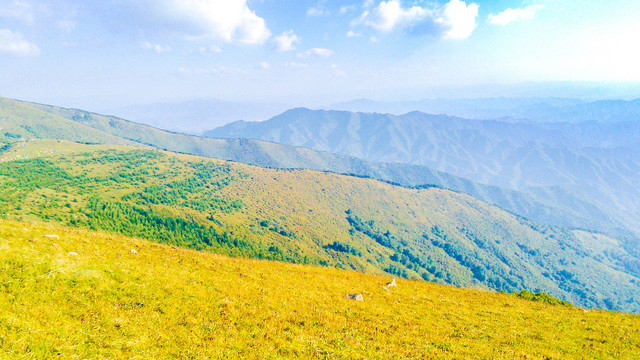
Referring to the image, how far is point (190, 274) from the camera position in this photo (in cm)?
2169

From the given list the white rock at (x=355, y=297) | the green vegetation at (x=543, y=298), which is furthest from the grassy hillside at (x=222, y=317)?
the green vegetation at (x=543, y=298)

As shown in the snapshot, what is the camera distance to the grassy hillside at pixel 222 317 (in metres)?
Answer: 12.6

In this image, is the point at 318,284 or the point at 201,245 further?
the point at 201,245

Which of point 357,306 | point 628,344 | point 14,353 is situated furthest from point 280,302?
point 628,344

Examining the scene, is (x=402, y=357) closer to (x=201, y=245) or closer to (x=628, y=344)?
(x=628, y=344)

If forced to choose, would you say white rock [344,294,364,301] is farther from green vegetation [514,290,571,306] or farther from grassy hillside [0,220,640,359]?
green vegetation [514,290,571,306]

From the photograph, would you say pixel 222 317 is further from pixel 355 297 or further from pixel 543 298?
pixel 543 298

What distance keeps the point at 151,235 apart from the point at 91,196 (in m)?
83.0

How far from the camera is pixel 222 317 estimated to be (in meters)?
17.1

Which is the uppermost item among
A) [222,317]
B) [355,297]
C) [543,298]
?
[222,317]

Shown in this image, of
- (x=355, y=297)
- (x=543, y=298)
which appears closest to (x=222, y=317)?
(x=355, y=297)

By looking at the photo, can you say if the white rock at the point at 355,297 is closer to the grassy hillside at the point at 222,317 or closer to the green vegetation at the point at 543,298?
the grassy hillside at the point at 222,317

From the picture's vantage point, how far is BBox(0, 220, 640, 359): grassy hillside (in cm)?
1262

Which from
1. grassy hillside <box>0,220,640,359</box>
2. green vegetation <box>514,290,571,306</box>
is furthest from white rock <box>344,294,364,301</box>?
green vegetation <box>514,290,571,306</box>
